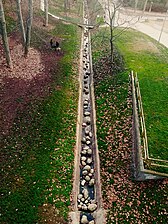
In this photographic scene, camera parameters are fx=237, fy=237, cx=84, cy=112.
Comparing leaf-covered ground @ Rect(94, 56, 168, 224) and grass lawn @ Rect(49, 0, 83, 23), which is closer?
leaf-covered ground @ Rect(94, 56, 168, 224)

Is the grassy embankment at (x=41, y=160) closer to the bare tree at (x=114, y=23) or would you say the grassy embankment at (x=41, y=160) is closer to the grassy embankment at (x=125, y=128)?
the grassy embankment at (x=125, y=128)

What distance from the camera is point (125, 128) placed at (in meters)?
17.4

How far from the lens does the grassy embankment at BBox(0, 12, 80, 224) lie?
39.6ft

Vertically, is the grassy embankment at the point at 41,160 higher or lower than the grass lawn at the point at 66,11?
lower

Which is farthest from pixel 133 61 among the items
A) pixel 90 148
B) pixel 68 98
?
pixel 90 148

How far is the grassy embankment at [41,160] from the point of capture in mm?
12078

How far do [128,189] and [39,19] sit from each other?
26.3 meters

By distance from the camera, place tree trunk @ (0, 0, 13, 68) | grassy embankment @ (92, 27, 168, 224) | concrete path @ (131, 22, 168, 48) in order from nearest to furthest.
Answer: grassy embankment @ (92, 27, 168, 224) < tree trunk @ (0, 0, 13, 68) < concrete path @ (131, 22, 168, 48)

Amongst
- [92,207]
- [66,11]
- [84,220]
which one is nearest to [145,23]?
[66,11]

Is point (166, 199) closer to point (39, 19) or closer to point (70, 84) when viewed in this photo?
point (70, 84)

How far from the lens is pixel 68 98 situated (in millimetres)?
20016

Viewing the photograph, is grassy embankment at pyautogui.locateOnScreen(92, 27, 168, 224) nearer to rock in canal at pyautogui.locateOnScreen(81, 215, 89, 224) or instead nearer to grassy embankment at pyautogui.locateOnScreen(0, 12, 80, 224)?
rock in canal at pyautogui.locateOnScreen(81, 215, 89, 224)

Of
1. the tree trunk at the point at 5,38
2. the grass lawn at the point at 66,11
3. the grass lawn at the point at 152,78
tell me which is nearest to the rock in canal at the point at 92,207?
the grass lawn at the point at 152,78

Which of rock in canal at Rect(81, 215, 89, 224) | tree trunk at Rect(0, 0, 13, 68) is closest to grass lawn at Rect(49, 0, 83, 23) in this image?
tree trunk at Rect(0, 0, 13, 68)
